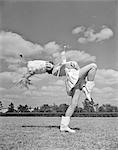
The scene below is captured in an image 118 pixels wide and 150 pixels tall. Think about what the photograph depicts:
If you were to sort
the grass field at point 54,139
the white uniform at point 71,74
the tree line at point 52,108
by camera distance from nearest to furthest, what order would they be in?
1. the grass field at point 54,139
2. the white uniform at point 71,74
3. the tree line at point 52,108

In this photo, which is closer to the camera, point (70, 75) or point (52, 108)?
point (70, 75)

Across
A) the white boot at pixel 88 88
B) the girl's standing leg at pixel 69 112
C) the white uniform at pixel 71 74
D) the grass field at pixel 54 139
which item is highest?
the white uniform at pixel 71 74

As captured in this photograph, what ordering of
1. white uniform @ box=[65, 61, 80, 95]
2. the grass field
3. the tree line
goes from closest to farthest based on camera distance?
the grass field, white uniform @ box=[65, 61, 80, 95], the tree line

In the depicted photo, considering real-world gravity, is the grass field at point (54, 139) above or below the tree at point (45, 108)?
below

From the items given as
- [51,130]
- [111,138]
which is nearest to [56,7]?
[51,130]

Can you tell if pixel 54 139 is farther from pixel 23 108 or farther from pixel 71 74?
pixel 23 108

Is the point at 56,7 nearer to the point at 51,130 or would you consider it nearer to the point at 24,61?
the point at 24,61

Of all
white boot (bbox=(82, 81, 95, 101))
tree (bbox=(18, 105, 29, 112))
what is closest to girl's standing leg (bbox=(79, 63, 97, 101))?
white boot (bbox=(82, 81, 95, 101))

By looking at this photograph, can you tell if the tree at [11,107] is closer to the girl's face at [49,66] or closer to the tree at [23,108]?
the tree at [23,108]

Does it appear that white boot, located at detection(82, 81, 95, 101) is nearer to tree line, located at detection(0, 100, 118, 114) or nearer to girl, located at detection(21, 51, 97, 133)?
girl, located at detection(21, 51, 97, 133)

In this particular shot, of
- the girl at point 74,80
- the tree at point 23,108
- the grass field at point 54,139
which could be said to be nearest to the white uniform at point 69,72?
the girl at point 74,80

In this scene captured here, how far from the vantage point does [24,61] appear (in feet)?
5.75

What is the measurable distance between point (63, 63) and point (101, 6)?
0.49m

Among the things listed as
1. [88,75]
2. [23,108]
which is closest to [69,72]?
[88,75]
